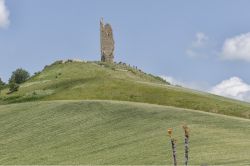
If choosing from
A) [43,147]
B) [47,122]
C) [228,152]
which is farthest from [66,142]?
[228,152]

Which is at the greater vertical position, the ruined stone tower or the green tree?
the ruined stone tower

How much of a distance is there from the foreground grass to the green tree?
232 feet

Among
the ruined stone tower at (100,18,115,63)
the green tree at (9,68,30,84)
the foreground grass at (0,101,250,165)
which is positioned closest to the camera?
the foreground grass at (0,101,250,165)

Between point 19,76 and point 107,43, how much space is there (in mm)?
24448

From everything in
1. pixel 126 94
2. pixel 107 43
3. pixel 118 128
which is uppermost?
pixel 107 43

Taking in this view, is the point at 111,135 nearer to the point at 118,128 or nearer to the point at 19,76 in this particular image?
the point at 118,128

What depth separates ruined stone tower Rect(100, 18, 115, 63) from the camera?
15762 cm

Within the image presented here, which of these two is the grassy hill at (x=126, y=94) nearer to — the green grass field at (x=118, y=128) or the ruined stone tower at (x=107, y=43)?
the green grass field at (x=118, y=128)

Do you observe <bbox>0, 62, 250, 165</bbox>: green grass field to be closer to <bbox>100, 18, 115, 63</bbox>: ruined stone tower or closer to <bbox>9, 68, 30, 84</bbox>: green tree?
<bbox>9, 68, 30, 84</bbox>: green tree

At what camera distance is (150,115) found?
229 feet

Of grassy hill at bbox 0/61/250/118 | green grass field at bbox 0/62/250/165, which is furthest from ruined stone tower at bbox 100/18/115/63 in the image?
green grass field at bbox 0/62/250/165

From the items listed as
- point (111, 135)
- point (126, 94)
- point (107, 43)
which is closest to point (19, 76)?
point (107, 43)

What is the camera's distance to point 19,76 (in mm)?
156250

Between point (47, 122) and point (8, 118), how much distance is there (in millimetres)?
9714
